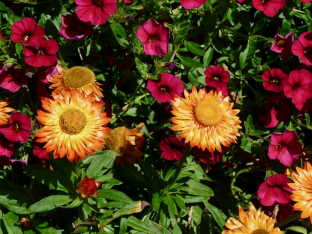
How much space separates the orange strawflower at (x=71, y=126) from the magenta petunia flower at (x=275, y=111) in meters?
0.97

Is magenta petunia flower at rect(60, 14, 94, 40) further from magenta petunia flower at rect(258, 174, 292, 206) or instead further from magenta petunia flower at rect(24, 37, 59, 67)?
magenta petunia flower at rect(258, 174, 292, 206)

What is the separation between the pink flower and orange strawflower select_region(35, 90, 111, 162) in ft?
3.39

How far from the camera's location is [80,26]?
6.95 ft

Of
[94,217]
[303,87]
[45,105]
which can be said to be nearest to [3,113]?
[45,105]

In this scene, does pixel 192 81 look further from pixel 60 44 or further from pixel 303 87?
pixel 60 44

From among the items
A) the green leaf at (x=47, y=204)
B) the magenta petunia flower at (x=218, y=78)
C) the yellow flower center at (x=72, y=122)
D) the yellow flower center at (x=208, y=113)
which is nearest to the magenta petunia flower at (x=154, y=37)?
the magenta petunia flower at (x=218, y=78)

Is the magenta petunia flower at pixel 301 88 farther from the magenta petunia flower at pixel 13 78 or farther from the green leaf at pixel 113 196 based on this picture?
the magenta petunia flower at pixel 13 78

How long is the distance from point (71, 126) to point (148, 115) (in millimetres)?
763

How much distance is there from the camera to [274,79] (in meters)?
2.18

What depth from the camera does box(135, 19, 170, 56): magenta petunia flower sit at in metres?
2.03

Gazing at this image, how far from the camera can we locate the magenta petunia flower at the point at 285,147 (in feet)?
7.02

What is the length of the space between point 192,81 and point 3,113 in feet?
3.30

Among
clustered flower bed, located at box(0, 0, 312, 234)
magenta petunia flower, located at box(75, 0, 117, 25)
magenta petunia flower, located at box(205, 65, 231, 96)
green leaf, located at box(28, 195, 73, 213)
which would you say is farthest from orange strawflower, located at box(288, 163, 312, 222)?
magenta petunia flower, located at box(75, 0, 117, 25)

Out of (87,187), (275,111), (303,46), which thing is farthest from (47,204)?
(303,46)
